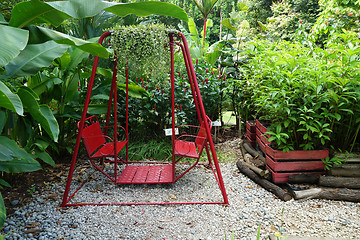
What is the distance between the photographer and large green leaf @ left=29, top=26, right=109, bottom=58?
185 centimetres

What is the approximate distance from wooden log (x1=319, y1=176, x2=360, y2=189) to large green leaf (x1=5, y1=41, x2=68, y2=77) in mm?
2962

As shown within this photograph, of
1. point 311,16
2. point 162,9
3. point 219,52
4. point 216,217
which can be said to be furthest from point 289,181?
point 311,16

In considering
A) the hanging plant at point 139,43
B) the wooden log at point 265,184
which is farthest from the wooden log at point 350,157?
the hanging plant at point 139,43

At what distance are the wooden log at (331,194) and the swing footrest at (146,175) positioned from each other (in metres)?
1.40

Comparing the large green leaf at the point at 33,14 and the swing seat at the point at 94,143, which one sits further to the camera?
the swing seat at the point at 94,143

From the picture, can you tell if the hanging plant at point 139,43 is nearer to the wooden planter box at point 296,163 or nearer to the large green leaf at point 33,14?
the large green leaf at point 33,14

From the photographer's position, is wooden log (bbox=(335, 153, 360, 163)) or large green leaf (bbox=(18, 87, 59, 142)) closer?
large green leaf (bbox=(18, 87, 59, 142))

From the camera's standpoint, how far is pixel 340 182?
2.93m

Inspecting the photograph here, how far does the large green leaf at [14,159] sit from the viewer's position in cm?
225

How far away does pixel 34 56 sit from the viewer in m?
2.34

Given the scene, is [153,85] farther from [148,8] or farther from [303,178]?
[303,178]

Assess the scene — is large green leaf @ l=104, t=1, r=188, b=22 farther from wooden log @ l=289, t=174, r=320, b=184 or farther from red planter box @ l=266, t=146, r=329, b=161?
wooden log @ l=289, t=174, r=320, b=184

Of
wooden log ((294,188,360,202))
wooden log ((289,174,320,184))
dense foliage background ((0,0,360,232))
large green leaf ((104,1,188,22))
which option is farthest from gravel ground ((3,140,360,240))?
large green leaf ((104,1,188,22))

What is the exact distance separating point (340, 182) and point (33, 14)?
3230mm
